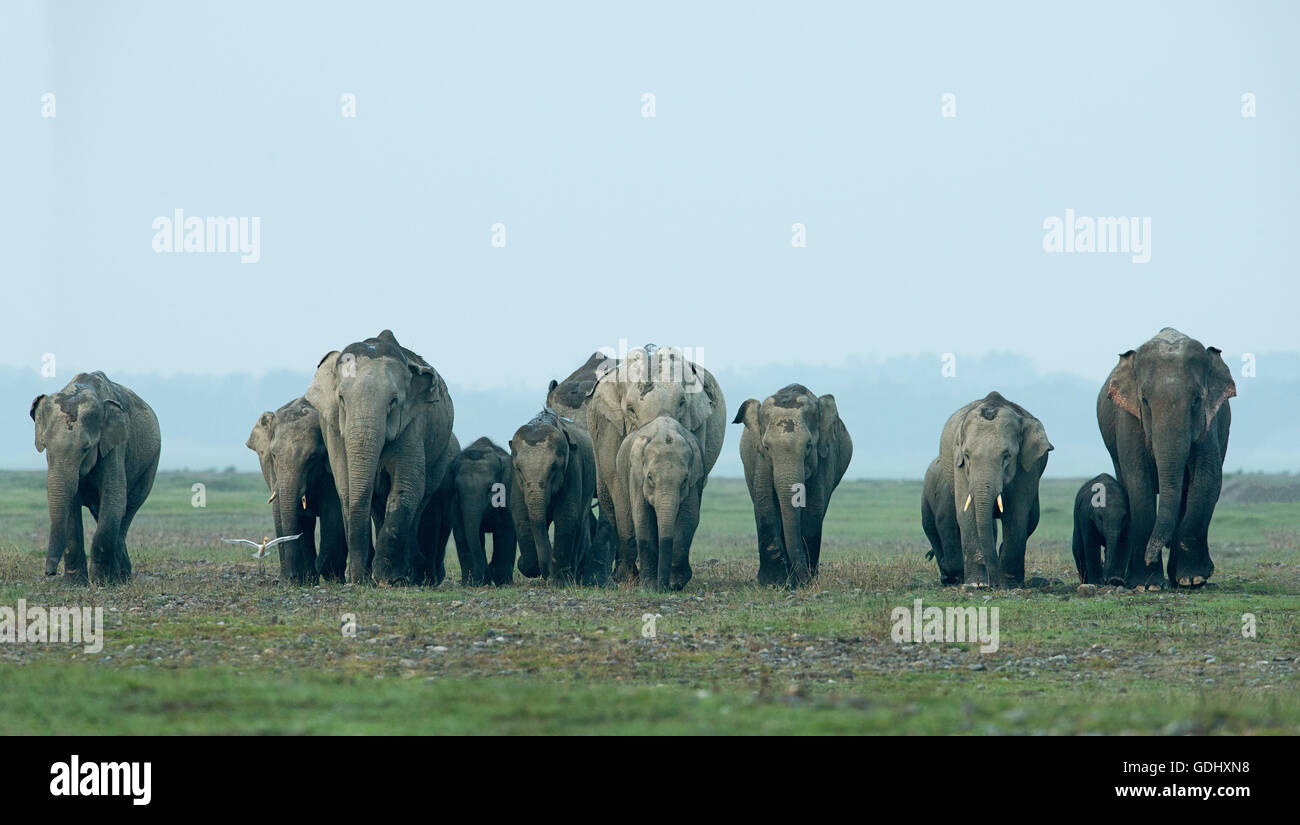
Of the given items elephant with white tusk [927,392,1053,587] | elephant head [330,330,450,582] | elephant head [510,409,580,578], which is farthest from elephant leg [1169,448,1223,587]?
elephant head [330,330,450,582]

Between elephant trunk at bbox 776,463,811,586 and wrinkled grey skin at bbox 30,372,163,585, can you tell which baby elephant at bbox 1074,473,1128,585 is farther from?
wrinkled grey skin at bbox 30,372,163,585

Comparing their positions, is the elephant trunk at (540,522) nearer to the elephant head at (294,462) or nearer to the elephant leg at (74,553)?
the elephant head at (294,462)

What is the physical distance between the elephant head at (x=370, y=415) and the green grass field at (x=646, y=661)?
121cm

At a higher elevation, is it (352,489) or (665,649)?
(352,489)

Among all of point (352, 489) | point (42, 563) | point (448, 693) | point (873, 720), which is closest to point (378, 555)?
point (352, 489)

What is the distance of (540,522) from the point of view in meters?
25.1

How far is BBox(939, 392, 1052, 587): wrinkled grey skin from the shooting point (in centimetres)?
2355

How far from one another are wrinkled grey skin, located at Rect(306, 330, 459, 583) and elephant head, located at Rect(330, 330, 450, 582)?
0.01m

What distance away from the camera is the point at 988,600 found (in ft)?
70.4

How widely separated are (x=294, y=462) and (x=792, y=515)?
7845mm

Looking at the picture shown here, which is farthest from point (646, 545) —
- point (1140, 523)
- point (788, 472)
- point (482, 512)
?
point (1140, 523)
